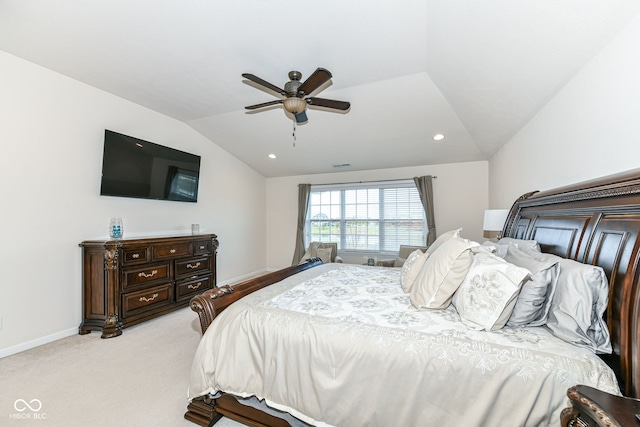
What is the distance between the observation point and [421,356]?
1.24m

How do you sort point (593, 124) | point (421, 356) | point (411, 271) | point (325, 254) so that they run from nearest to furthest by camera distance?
point (421, 356), point (593, 124), point (411, 271), point (325, 254)

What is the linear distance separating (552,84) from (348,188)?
4.16m

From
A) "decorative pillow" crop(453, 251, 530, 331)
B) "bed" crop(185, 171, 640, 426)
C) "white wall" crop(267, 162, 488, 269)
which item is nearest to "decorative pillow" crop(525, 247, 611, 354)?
"bed" crop(185, 171, 640, 426)

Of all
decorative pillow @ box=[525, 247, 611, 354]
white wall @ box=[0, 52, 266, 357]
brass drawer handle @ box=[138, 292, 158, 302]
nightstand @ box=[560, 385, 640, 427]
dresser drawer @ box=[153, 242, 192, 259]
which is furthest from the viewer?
dresser drawer @ box=[153, 242, 192, 259]

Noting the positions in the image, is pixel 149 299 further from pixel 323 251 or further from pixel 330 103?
pixel 330 103

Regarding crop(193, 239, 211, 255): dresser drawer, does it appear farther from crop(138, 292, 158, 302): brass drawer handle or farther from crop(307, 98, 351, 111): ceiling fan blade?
crop(307, 98, 351, 111): ceiling fan blade

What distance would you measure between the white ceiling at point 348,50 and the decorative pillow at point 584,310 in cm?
141

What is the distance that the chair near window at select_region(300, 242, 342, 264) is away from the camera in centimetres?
549

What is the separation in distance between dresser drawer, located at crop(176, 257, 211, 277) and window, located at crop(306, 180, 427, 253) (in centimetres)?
265

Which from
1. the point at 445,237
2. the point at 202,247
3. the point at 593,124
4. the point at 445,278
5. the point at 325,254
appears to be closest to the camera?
the point at 445,278

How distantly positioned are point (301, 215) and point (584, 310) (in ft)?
17.5

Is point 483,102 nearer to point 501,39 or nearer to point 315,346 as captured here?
point 501,39

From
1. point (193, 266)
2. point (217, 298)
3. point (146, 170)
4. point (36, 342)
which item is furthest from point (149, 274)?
point (217, 298)

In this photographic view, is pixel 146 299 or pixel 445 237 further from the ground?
pixel 445 237
